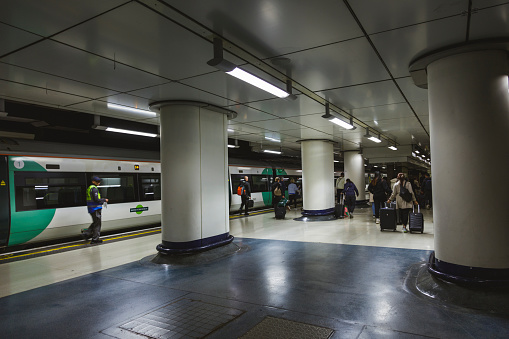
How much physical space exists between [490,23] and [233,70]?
298cm

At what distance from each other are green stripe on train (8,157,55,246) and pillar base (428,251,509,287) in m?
8.54

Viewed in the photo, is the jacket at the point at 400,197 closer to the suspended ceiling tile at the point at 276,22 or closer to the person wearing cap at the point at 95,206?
the suspended ceiling tile at the point at 276,22

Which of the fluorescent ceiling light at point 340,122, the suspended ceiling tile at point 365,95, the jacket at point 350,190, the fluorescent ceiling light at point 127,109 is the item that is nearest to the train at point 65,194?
the fluorescent ceiling light at point 127,109

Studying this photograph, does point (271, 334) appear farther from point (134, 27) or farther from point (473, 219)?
point (134, 27)

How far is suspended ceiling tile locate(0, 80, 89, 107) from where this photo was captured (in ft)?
17.3

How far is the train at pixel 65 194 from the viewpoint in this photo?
24.3 ft

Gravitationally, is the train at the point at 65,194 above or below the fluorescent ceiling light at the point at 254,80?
below

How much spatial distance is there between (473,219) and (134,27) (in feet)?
15.3

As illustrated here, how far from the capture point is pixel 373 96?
6.55m

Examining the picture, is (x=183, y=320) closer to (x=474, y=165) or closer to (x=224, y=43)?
(x=224, y=43)

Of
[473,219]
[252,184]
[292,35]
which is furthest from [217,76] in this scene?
[252,184]

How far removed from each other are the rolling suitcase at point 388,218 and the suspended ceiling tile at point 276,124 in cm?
352

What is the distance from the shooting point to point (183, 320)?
3617mm

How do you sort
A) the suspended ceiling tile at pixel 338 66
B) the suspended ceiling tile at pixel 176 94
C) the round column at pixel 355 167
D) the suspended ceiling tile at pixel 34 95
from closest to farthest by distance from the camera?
the suspended ceiling tile at pixel 338 66
the suspended ceiling tile at pixel 34 95
the suspended ceiling tile at pixel 176 94
the round column at pixel 355 167
